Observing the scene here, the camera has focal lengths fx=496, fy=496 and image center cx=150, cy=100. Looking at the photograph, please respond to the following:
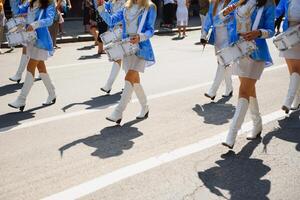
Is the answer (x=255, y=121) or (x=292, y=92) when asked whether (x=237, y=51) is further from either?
(x=292, y=92)

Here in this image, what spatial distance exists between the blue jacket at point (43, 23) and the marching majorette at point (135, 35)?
1.05 meters

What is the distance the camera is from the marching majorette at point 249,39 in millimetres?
5441

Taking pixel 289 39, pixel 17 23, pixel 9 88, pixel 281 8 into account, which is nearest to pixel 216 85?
pixel 281 8

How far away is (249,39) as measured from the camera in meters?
5.35

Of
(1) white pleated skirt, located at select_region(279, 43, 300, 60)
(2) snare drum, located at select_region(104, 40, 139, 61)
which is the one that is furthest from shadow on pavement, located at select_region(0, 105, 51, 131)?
(1) white pleated skirt, located at select_region(279, 43, 300, 60)

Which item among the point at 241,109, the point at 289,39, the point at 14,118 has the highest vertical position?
the point at 289,39

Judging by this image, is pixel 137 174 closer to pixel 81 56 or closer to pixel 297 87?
pixel 297 87

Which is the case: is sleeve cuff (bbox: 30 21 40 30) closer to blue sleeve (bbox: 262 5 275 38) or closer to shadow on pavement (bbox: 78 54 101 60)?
blue sleeve (bbox: 262 5 275 38)

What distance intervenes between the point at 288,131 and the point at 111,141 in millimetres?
2285

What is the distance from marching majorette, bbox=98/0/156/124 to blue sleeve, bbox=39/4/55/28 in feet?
3.34

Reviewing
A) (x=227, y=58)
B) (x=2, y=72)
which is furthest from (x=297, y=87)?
(x=2, y=72)

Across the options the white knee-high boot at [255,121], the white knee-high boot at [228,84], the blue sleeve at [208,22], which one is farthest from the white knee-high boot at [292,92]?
the white knee-high boot at [228,84]

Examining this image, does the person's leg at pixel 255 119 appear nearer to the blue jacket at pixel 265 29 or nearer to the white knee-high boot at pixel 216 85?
the blue jacket at pixel 265 29

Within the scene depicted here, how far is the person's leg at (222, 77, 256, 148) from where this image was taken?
5.49 meters
